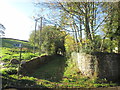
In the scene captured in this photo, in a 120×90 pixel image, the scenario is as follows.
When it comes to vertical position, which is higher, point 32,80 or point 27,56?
point 27,56

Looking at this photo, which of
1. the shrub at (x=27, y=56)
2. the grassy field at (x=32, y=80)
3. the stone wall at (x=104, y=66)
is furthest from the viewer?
the shrub at (x=27, y=56)

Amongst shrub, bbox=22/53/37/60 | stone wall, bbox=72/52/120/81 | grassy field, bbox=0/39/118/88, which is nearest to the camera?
grassy field, bbox=0/39/118/88

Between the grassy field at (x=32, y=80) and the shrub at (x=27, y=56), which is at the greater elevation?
the shrub at (x=27, y=56)

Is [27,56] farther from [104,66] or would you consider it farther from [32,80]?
[104,66]

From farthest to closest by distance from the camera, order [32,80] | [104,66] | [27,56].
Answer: [27,56] < [104,66] < [32,80]

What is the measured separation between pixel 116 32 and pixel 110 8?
100cm

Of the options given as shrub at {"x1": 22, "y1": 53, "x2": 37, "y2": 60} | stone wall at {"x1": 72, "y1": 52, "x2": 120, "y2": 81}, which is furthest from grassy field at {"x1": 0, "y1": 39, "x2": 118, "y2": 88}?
shrub at {"x1": 22, "y1": 53, "x2": 37, "y2": 60}

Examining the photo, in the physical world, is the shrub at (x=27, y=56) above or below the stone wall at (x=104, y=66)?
above

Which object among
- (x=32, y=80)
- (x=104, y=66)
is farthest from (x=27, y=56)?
(x=104, y=66)

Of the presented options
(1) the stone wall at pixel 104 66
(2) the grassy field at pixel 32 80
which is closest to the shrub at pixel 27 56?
(2) the grassy field at pixel 32 80

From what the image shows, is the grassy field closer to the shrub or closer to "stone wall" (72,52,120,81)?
"stone wall" (72,52,120,81)

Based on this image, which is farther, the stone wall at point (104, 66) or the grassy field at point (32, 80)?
the stone wall at point (104, 66)

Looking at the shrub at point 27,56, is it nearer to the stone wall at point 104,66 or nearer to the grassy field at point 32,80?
the grassy field at point 32,80

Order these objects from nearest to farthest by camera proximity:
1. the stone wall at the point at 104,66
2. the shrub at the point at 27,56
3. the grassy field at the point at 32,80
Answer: the grassy field at the point at 32,80 → the stone wall at the point at 104,66 → the shrub at the point at 27,56
